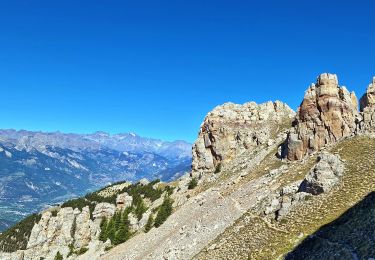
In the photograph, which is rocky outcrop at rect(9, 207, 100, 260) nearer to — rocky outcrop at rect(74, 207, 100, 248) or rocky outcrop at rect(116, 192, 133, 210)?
rocky outcrop at rect(74, 207, 100, 248)

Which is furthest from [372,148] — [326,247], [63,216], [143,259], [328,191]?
[63,216]

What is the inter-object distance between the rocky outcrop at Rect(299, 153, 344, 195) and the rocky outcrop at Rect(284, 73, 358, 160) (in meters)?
26.1

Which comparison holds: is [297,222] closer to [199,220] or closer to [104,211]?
[199,220]

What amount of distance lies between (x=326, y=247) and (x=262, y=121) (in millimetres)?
95276

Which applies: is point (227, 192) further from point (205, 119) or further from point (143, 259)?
point (205, 119)

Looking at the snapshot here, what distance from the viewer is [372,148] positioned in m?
70.9

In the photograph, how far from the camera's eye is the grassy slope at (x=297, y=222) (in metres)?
54.6

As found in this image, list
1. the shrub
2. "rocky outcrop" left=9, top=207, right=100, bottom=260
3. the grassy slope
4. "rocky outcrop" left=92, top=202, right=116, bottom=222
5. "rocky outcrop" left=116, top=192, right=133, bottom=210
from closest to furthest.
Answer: the grassy slope
the shrub
"rocky outcrop" left=9, top=207, right=100, bottom=260
"rocky outcrop" left=92, top=202, right=116, bottom=222
"rocky outcrop" left=116, top=192, right=133, bottom=210

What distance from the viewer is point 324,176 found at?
62594mm

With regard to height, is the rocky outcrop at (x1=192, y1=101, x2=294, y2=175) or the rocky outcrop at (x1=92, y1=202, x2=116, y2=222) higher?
the rocky outcrop at (x1=192, y1=101, x2=294, y2=175)

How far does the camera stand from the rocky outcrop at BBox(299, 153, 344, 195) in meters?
62.0

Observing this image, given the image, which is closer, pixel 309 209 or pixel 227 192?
pixel 309 209

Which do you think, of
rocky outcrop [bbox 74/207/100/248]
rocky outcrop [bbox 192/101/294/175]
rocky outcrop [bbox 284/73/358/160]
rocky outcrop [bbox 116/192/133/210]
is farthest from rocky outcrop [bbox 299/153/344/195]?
rocky outcrop [bbox 116/192/133/210]

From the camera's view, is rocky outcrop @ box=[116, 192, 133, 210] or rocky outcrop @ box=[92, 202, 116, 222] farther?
rocky outcrop @ box=[116, 192, 133, 210]
